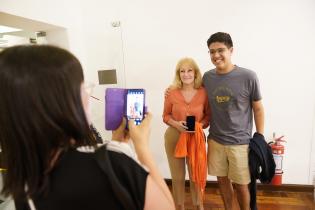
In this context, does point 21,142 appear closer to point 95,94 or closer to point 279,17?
point 95,94

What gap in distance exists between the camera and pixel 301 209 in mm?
2084

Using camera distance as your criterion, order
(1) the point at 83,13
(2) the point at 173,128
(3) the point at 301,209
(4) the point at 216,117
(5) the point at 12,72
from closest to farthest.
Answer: (5) the point at 12,72 → (4) the point at 216,117 → (2) the point at 173,128 → (3) the point at 301,209 → (1) the point at 83,13

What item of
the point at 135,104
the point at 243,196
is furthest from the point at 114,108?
the point at 243,196

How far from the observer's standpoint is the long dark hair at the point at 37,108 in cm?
45

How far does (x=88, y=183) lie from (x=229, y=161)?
4.67 ft

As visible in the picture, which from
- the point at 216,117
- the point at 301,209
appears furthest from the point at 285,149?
the point at 216,117

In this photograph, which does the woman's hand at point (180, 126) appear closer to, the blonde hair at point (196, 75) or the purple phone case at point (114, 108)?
the blonde hair at point (196, 75)

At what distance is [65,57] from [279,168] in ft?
7.66

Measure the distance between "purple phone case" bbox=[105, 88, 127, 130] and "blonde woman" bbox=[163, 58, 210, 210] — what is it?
0.85m

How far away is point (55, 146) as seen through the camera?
1.60 feet

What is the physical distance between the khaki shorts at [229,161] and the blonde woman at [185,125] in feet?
0.26

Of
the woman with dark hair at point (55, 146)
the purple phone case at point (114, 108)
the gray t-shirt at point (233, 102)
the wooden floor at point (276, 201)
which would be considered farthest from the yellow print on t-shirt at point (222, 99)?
the woman with dark hair at point (55, 146)

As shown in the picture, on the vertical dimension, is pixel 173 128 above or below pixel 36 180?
below

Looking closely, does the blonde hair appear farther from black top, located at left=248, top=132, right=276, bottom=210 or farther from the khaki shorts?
black top, located at left=248, top=132, right=276, bottom=210
